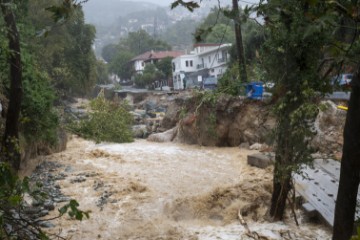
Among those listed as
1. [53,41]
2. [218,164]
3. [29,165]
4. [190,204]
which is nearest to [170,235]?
[190,204]

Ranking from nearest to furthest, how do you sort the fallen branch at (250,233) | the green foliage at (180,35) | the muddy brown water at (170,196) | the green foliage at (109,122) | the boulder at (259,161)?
the fallen branch at (250,233) → the muddy brown water at (170,196) → the boulder at (259,161) → the green foliage at (109,122) → the green foliage at (180,35)

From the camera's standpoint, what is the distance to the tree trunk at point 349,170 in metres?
3.64

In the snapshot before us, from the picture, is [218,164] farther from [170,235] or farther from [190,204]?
[170,235]

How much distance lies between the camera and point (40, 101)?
484 inches

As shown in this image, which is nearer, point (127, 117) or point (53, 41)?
point (127, 117)

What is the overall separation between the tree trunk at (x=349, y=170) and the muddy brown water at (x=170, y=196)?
3154 mm

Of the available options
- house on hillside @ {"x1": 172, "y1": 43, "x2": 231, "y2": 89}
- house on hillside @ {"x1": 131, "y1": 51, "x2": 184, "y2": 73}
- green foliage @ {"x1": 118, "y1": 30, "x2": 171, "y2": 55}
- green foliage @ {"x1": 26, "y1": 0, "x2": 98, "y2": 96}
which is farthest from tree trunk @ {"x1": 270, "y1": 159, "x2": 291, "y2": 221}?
green foliage @ {"x1": 118, "y1": 30, "x2": 171, "y2": 55}

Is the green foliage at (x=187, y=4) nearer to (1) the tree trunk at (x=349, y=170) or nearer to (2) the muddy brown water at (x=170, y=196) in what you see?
(1) the tree trunk at (x=349, y=170)

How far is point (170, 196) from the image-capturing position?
10695 mm

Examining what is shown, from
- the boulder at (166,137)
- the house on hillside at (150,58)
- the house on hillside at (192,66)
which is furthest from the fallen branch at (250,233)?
the house on hillside at (150,58)

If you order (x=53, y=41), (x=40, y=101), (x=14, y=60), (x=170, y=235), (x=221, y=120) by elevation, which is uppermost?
(x=53, y=41)

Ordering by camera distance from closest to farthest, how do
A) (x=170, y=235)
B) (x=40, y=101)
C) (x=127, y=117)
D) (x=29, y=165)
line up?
(x=170, y=235) → (x=40, y=101) → (x=29, y=165) → (x=127, y=117)

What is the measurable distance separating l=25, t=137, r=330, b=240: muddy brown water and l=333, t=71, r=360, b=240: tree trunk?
315 cm

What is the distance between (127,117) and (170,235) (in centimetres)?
1487
